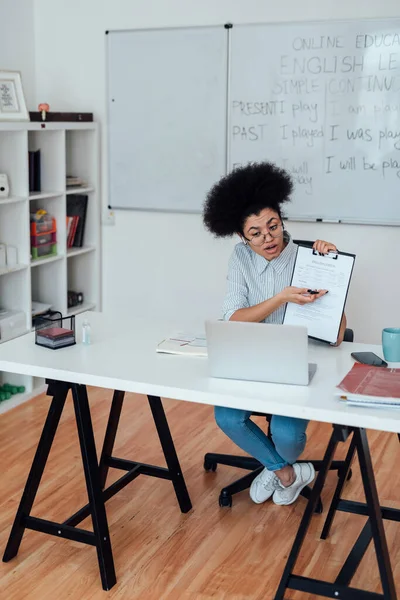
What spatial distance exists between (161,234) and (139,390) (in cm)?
248

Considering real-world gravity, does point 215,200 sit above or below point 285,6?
below

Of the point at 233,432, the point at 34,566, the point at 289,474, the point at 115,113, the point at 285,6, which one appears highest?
the point at 285,6

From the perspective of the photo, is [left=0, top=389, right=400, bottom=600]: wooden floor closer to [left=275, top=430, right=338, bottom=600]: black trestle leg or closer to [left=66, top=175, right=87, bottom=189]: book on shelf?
→ [left=275, top=430, right=338, bottom=600]: black trestle leg

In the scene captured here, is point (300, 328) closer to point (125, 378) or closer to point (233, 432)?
point (125, 378)

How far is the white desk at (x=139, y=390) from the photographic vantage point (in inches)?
85.4

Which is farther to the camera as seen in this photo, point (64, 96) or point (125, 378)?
point (64, 96)

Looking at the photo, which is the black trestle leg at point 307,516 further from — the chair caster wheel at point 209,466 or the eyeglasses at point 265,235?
the chair caster wheel at point 209,466

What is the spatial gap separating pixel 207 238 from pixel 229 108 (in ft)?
2.43

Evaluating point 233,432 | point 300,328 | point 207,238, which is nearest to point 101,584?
point 233,432

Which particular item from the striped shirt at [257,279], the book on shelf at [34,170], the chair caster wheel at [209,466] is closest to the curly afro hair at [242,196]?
the striped shirt at [257,279]

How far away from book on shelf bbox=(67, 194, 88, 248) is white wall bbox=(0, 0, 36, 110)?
2.00ft

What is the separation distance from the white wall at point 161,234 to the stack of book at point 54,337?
2027 millimetres

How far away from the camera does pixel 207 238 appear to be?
4.62 m

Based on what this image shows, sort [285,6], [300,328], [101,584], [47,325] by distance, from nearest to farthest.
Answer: [300,328] < [101,584] < [47,325] < [285,6]
